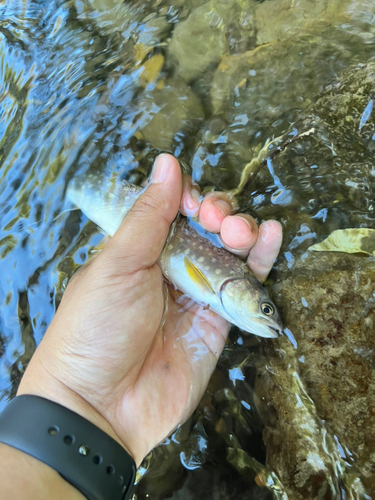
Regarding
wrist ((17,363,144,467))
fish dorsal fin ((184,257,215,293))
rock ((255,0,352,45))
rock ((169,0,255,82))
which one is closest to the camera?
wrist ((17,363,144,467))

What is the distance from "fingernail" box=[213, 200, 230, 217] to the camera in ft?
7.74

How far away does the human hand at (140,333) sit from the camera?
6.21ft

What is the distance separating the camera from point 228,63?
295 centimetres

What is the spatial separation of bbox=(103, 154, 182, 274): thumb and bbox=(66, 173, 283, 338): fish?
0.19 m

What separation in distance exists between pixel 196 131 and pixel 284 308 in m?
1.61

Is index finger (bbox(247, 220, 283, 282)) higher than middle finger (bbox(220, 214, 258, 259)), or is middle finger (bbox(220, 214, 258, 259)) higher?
middle finger (bbox(220, 214, 258, 259))

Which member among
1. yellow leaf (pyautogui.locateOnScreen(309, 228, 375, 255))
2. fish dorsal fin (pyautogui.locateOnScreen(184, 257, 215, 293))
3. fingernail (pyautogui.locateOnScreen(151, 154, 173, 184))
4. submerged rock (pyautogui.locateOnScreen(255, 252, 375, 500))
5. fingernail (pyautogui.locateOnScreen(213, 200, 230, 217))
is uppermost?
fingernail (pyautogui.locateOnScreen(151, 154, 173, 184))

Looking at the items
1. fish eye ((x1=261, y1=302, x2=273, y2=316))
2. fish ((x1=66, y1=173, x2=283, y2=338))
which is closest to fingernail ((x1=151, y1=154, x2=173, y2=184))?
fish ((x1=66, y1=173, x2=283, y2=338))

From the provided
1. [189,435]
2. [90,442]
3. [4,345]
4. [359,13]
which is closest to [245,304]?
[189,435]

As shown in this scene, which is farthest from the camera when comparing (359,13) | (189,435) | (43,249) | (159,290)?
(43,249)

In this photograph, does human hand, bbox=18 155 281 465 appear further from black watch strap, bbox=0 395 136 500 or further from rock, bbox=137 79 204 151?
rock, bbox=137 79 204 151

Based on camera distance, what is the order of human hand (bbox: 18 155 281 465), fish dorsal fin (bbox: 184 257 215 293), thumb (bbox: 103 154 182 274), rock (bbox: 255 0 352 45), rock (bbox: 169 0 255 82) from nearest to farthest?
human hand (bbox: 18 155 281 465) → thumb (bbox: 103 154 182 274) → fish dorsal fin (bbox: 184 257 215 293) → rock (bbox: 255 0 352 45) → rock (bbox: 169 0 255 82)

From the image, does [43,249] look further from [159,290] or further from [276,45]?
[276,45]

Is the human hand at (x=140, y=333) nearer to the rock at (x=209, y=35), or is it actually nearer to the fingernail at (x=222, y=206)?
the fingernail at (x=222, y=206)
